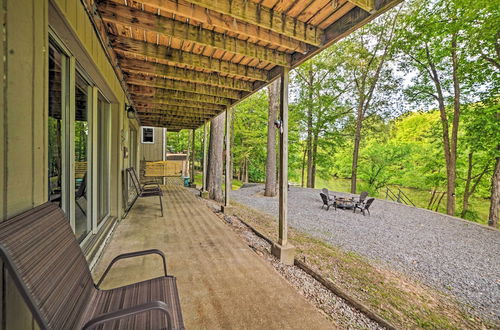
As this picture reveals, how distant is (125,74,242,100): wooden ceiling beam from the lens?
4.08 m

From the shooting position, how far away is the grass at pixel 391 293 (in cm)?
242

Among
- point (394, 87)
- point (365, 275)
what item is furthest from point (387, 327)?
point (394, 87)

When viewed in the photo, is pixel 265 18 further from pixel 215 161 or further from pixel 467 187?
pixel 467 187

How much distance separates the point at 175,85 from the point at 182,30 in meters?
1.93

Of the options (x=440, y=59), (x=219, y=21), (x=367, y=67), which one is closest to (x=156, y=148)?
(x=219, y=21)

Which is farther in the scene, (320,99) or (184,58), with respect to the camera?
(320,99)

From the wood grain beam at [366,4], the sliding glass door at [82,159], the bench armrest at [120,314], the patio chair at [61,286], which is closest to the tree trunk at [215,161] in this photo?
the sliding glass door at [82,159]

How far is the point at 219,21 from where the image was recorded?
7.47 feet

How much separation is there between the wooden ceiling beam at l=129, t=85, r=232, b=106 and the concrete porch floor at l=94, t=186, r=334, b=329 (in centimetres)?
266

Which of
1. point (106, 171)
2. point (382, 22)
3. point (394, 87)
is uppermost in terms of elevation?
point (382, 22)

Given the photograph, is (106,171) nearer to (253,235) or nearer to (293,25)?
(253,235)

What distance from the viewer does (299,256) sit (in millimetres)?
3547

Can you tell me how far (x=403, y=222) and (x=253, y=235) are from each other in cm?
538

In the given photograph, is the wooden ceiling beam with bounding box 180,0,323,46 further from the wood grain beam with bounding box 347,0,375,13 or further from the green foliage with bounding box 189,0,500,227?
the green foliage with bounding box 189,0,500,227
